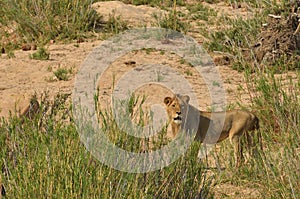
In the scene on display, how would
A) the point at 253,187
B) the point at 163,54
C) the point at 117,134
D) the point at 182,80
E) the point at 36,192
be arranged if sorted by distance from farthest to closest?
the point at 163,54, the point at 182,80, the point at 253,187, the point at 117,134, the point at 36,192

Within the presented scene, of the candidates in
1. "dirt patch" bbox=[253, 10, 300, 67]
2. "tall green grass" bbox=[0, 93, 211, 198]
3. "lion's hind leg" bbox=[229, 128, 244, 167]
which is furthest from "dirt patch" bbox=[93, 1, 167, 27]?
"tall green grass" bbox=[0, 93, 211, 198]

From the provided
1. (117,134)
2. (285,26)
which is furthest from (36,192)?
(285,26)

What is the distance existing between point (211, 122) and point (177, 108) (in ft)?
1.14

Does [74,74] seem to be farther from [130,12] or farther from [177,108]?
[177,108]

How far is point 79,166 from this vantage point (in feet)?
13.7

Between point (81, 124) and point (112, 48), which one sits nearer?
point (81, 124)

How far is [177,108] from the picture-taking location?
6.44 metres

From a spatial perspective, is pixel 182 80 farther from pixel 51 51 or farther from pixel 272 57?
pixel 51 51

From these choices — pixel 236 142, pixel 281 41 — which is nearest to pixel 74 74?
pixel 281 41

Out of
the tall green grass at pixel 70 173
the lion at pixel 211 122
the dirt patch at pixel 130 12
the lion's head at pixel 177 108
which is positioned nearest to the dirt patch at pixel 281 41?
the dirt patch at pixel 130 12

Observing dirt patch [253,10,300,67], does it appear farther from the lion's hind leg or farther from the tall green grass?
the tall green grass

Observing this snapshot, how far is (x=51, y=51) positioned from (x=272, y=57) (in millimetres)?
2954

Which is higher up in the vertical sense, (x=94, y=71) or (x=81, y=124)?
(x=81, y=124)

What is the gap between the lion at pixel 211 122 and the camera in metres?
6.46
